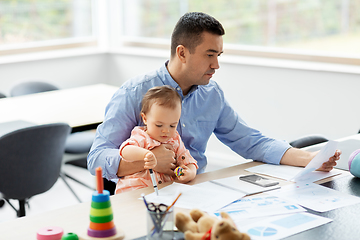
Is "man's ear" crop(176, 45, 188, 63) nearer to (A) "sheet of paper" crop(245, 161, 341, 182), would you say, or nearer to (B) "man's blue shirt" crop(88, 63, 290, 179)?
(B) "man's blue shirt" crop(88, 63, 290, 179)

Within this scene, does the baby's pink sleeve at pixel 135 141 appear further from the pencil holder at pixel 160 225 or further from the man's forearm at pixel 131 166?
the pencil holder at pixel 160 225

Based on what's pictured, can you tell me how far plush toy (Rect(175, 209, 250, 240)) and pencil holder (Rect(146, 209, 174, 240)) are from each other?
3 cm

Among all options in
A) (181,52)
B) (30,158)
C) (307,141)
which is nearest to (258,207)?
(181,52)

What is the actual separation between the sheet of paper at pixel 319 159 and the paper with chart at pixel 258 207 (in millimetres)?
192

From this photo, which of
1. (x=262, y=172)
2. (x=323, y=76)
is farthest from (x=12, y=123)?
(x=323, y=76)

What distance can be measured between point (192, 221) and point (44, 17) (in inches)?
165

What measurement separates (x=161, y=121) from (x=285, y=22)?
8.76 feet

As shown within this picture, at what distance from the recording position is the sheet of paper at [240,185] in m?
1.59

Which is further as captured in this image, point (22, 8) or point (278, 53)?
point (22, 8)

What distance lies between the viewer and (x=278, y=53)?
4.03 meters

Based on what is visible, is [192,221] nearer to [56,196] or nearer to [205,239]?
[205,239]

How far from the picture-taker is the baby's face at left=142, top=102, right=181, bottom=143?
1.72 metres

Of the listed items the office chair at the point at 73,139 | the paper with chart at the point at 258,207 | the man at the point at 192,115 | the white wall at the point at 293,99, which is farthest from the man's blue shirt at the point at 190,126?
the white wall at the point at 293,99

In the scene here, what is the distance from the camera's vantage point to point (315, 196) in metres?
1.55
